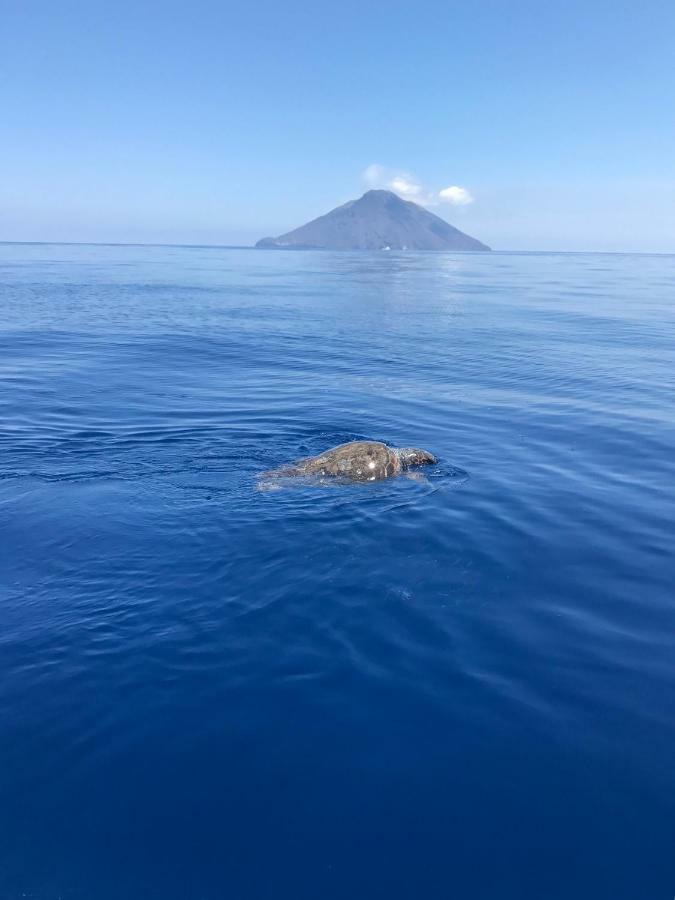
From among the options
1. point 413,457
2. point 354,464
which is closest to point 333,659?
point 354,464

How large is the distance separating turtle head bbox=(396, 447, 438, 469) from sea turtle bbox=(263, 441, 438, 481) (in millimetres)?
35

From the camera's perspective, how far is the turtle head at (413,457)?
21484mm

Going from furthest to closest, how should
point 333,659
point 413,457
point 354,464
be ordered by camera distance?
point 413,457, point 354,464, point 333,659

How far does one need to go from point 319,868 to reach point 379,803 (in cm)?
116

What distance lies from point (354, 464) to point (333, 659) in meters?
9.42

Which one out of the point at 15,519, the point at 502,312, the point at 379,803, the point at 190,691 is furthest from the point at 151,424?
the point at 502,312

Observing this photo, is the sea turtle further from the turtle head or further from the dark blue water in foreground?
the dark blue water in foreground

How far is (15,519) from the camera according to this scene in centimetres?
1734

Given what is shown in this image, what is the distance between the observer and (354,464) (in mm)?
20672

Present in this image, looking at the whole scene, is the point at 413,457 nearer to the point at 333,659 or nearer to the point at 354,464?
the point at 354,464

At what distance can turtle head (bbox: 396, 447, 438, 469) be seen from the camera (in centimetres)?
2148

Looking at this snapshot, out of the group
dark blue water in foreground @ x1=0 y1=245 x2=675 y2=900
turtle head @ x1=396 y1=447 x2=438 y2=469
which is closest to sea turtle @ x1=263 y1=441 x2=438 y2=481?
turtle head @ x1=396 y1=447 x2=438 y2=469

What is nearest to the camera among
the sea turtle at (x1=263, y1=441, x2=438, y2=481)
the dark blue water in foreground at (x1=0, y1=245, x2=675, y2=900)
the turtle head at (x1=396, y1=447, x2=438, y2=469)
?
the dark blue water in foreground at (x1=0, y1=245, x2=675, y2=900)

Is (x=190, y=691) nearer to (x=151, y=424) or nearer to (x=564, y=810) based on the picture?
(x=564, y=810)
